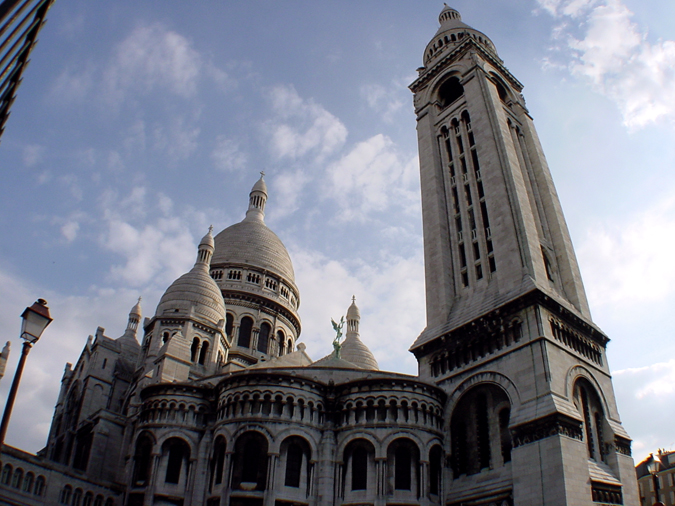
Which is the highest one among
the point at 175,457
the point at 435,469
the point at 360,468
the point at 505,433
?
the point at 505,433

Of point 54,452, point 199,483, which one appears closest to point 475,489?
point 199,483

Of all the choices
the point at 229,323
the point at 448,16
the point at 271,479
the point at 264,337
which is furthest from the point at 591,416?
the point at 448,16

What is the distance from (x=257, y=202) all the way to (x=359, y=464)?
158 ft

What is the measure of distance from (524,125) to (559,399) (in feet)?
83.2

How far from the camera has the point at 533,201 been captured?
38594 millimetres

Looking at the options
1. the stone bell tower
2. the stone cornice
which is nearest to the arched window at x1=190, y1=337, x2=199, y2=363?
the stone bell tower

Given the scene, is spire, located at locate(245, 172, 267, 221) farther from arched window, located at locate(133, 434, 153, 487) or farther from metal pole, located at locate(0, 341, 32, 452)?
metal pole, located at locate(0, 341, 32, 452)

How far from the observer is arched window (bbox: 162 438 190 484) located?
30469mm

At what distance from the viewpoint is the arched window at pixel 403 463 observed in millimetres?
27609

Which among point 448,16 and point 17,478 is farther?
point 448,16

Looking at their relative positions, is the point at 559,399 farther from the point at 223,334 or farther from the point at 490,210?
the point at 223,334

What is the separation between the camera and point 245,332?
5594 centimetres

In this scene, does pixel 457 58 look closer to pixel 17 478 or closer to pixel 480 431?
pixel 480 431

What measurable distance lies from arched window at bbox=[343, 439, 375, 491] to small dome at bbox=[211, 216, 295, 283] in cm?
3407
